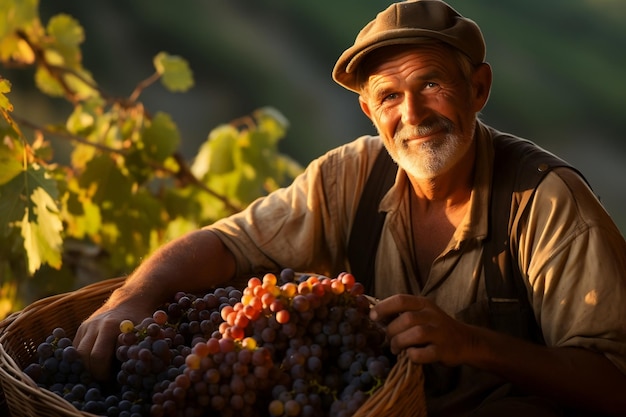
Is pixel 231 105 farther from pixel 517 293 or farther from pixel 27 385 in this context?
pixel 27 385

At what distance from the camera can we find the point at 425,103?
205 cm

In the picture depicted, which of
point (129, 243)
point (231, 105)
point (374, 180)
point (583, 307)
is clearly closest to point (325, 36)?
point (231, 105)

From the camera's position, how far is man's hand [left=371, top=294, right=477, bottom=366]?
5.18 ft

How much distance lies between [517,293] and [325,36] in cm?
288

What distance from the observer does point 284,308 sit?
157cm

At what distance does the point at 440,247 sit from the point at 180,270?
665mm

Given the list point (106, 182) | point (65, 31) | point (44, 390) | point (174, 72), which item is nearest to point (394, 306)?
point (44, 390)

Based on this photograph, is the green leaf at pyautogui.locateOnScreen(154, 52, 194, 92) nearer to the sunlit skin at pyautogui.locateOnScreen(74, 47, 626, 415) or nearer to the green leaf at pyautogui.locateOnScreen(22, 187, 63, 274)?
the green leaf at pyautogui.locateOnScreen(22, 187, 63, 274)

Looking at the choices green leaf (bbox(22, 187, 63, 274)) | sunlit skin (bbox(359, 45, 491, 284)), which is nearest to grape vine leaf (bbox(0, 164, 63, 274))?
green leaf (bbox(22, 187, 63, 274))

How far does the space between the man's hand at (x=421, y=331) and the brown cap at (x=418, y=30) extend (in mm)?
662

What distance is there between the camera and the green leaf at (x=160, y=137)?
11.2 ft

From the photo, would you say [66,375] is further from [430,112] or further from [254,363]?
[430,112]

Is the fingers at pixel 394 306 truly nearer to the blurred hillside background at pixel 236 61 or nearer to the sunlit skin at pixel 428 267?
the sunlit skin at pixel 428 267

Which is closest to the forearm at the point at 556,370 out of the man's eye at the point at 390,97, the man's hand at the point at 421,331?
the man's hand at the point at 421,331
